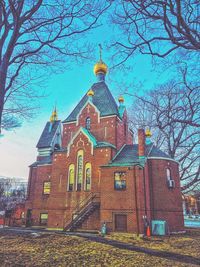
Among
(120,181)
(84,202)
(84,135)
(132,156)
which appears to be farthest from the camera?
(84,135)

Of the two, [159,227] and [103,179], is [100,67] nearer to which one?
[103,179]

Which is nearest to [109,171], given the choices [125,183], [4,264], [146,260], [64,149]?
[125,183]

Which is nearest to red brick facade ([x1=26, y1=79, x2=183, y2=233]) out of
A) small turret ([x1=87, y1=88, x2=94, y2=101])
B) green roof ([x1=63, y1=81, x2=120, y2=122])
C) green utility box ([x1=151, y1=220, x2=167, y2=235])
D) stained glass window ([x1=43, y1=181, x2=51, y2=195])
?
stained glass window ([x1=43, y1=181, x2=51, y2=195])

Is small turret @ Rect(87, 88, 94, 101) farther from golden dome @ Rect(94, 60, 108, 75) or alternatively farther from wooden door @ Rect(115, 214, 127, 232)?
wooden door @ Rect(115, 214, 127, 232)

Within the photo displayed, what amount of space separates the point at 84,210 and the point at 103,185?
9.12 ft

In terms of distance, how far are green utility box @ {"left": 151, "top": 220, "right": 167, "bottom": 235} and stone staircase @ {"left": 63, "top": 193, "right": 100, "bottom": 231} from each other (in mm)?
5239

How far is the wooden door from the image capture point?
19597 millimetres

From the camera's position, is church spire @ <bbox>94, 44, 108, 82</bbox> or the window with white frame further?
church spire @ <bbox>94, 44, 108, 82</bbox>

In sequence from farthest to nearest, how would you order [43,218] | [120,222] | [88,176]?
1. [43,218]
2. [88,176]
3. [120,222]

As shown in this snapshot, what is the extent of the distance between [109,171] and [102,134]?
5199mm

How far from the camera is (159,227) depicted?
20.2m

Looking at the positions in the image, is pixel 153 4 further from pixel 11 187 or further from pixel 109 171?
pixel 11 187

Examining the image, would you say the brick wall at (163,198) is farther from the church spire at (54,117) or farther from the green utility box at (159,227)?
the church spire at (54,117)

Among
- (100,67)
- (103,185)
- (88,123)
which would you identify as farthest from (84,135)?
(100,67)
